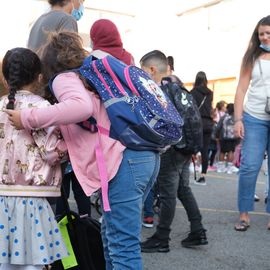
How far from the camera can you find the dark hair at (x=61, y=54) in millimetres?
2355

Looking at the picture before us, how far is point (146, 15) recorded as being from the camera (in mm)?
21125

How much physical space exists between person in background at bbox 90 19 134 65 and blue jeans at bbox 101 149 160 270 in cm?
55

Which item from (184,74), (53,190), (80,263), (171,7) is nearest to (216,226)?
(80,263)

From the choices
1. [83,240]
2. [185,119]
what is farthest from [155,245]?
[83,240]

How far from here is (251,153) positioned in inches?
173

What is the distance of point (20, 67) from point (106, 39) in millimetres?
471

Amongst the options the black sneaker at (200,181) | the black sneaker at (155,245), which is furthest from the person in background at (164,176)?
the black sneaker at (200,181)

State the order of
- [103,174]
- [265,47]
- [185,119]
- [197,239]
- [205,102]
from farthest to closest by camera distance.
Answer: [205,102] < [265,47] < [197,239] < [185,119] < [103,174]

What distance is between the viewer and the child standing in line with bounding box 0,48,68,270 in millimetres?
2268

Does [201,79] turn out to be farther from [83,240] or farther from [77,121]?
[77,121]

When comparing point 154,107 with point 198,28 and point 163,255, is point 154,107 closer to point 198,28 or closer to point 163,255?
point 163,255

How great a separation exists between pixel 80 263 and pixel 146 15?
19.6 meters

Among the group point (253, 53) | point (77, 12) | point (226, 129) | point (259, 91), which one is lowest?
point (226, 129)

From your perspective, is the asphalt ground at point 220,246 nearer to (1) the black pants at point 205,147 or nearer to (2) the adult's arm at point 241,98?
(2) the adult's arm at point 241,98
